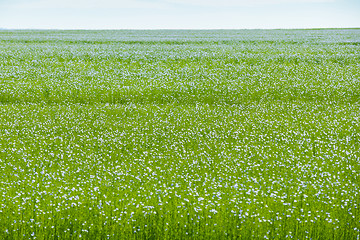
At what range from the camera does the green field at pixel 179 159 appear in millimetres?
8070

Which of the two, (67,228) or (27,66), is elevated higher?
(27,66)

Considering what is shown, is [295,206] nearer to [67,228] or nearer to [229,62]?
[67,228]

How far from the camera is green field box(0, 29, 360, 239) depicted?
8070 millimetres

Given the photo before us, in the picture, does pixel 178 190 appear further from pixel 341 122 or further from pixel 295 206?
pixel 341 122

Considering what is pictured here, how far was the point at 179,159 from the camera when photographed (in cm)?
1151

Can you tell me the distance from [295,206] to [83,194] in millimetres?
4637

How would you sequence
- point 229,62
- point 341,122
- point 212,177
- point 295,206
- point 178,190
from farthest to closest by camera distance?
1. point 229,62
2. point 341,122
3. point 212,177
4. point 178,190
5. point 295,206

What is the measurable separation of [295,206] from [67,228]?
15.5 ft

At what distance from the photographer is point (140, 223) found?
8.04 meters

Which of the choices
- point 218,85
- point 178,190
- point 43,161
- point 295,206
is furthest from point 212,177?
point 218,85

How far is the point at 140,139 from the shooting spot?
526 inches

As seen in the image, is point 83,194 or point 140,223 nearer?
point 140,223

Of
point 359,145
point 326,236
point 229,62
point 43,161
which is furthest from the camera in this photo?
point 229,62

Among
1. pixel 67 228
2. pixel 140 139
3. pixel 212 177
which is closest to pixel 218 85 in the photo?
pixel 140 139
